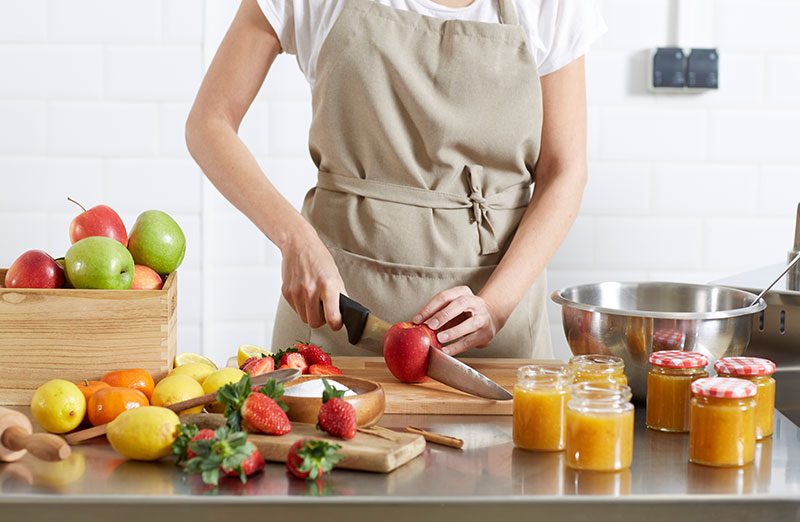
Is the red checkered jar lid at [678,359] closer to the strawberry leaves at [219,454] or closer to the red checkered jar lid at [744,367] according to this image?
the red checkered jar lid at [744,367]

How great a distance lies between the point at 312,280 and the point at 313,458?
0.52 meters

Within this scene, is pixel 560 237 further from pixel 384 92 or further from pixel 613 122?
pixel 613 122

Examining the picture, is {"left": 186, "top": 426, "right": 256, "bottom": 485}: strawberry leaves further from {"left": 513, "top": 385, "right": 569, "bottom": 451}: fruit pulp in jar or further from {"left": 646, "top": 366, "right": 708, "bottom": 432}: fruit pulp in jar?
{"left": 646, "top": 366, "right": 708, "bottom": 432}: fruit pulp in jar

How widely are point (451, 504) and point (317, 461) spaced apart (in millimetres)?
136

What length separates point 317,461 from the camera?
85 centimetres

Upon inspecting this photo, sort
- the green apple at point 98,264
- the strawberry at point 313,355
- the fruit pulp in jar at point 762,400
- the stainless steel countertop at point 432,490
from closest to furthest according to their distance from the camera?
the stainless steel countertop at point 432,490, the fruit pulp in jar at point 762,400, the green apple at point 98,264, the strawberry at point 313,355

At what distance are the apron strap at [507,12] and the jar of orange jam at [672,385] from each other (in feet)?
2.39


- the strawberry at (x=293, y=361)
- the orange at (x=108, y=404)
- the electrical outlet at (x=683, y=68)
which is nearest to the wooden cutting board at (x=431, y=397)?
the strawberry at (x=293, y=361)

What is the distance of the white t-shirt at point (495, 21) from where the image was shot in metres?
1.53

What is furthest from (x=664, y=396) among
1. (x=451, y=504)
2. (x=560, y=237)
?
(x=560, y=237)

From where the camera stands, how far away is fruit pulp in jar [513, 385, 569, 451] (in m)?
0.97

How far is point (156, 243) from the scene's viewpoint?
1.24m

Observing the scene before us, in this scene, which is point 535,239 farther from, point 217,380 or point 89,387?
point 89,387

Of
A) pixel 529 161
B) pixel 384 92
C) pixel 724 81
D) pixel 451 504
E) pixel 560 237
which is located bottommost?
pixel 451 504
